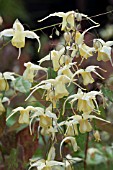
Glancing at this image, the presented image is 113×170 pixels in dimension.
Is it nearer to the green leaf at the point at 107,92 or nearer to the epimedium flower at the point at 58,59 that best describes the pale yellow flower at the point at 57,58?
the epimedium flower at the point at 58,59

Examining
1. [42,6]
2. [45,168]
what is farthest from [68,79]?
[42,6]

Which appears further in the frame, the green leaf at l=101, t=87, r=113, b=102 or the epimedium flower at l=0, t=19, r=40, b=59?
the green leaf at l=101, t=87, r=113, b=102

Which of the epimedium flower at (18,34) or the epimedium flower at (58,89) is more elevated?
the epimedium flower at (18,34)

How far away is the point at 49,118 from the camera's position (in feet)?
3.09

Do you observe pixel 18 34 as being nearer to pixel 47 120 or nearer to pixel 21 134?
pixel 47 120

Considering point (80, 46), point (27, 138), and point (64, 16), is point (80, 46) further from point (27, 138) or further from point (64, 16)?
point (27, 138)

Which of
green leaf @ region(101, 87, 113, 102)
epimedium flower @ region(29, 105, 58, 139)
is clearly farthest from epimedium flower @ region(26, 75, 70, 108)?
green leaf @ region(101, 87, 113, 102)

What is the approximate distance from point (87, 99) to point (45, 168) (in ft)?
0.46

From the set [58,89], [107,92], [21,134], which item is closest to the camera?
[58,89]

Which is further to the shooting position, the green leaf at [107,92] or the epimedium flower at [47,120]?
the green leaf at [107,92]

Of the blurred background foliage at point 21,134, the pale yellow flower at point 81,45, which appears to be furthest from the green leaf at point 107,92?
the pale yellow flower at point 81,45

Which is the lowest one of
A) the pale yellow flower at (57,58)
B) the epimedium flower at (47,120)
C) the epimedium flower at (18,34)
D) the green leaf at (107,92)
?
the epimedium flower at (47,120)

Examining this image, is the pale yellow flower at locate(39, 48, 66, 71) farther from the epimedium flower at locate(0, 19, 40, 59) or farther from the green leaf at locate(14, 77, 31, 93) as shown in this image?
the green leaf at locate(14, 77, 31, 93)

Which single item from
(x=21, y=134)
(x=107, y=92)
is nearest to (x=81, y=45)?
(x=107, y=92)
